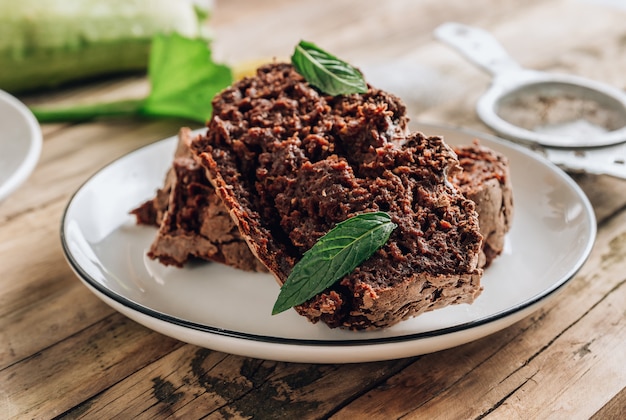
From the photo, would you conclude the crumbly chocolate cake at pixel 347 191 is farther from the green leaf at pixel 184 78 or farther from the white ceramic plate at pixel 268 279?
the green leaf at pixel 184 78

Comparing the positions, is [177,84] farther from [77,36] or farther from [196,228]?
[196,228]

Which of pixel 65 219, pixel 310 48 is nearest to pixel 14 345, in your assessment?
pixel 65 219

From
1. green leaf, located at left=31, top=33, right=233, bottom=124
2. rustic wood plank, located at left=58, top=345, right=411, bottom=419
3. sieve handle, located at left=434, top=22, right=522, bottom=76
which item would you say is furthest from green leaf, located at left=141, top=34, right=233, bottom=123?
rustic wood plank, located at left=58, top=345, right=411, bottom=419

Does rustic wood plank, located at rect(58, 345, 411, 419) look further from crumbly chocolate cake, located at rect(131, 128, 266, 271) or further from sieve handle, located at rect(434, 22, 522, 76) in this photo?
sieve handle, located at rect(434, 22, 522, 76)

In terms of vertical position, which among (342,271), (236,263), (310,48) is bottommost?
(236,263)

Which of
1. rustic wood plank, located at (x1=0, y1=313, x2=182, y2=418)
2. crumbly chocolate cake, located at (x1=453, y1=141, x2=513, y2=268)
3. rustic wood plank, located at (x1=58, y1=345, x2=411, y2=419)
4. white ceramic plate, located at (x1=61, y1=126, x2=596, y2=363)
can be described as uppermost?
Result: crumbly chocolate cake, located at (x1=453, y1=141, x2=513, y2=268)

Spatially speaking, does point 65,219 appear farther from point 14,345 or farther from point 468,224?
point 468,224

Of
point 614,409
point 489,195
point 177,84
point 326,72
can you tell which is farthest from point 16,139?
point 614,409

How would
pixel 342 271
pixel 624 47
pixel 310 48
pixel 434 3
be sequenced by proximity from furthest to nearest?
pixel 434 3 → pixel 624 47 → pixel 310 48 → pixel 342 271
